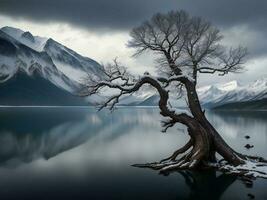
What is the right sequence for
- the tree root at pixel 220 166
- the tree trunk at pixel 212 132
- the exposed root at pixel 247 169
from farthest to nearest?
1. the tree trunk at pixel 212 132
2. the tree root at pixel 220 166
3. the exposed root at pixel 247 169

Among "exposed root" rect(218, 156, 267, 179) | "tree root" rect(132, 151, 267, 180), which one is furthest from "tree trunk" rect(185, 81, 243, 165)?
"tree root" rect(132, 151, 267, 180)

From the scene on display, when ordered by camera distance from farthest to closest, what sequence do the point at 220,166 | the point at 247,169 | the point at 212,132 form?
the point at 212,132 < the point at 220,166 < the point at 247,169

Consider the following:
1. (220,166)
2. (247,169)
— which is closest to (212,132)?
(220,166)

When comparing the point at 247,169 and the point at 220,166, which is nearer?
the point at 247,169

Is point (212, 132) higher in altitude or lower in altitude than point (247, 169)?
higher

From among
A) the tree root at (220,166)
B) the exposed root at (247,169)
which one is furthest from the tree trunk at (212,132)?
the tree root at (220,166)

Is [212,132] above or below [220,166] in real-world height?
above

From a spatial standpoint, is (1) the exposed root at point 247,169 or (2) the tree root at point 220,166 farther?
(2) the tree root at point 220,166

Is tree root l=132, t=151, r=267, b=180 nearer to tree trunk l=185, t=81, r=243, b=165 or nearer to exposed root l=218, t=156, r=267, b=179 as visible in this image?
exposed root l=218, t=156, r=267, b=179

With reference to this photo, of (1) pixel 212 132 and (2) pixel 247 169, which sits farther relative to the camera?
(1) pixel 212 132

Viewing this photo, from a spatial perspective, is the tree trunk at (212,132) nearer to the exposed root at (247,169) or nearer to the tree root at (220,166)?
the exposed root at (247,169)

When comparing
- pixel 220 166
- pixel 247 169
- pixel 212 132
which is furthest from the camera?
pixel 212 132

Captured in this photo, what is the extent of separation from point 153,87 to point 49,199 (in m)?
14.1

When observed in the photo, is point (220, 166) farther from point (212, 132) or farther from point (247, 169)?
point (212, 132)
